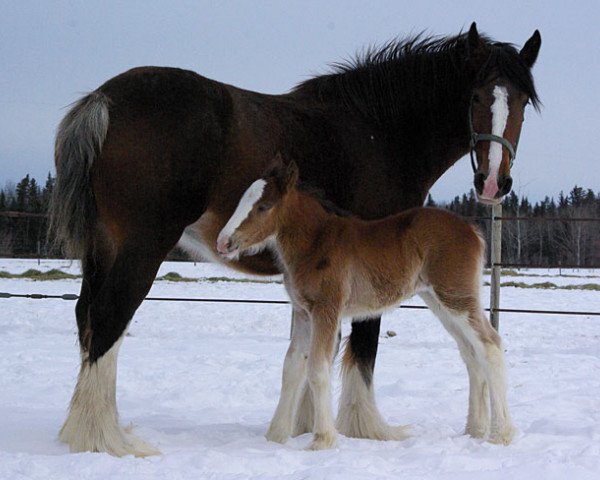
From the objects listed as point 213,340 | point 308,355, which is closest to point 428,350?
point 213,340

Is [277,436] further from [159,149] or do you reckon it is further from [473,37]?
[473,37]

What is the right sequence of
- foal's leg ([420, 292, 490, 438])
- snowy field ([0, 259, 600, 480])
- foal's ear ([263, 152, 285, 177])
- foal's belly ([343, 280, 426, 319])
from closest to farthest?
snowy field ([0, 259, 600, 480]) < foal's ear ([263, 152, 285, 177]) < foal's belly ([343, 280, 426, 319]) < foal's leg ([420, 292, 490, 438])

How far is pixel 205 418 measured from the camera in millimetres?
4984

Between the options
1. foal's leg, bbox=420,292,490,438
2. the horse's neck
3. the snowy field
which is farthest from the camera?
the horse's neck

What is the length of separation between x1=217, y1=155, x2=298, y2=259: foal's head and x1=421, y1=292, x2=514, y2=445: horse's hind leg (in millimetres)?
1083

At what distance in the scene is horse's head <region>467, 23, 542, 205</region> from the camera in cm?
397

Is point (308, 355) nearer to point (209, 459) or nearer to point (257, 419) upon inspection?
point (209, 459)

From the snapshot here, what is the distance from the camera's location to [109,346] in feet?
12.0

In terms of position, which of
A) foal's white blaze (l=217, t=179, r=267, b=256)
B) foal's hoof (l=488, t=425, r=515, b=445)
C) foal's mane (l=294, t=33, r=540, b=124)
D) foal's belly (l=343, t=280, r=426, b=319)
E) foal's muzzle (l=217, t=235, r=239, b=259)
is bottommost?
foal's hoof (l=488, t=425, r=515, b=445)

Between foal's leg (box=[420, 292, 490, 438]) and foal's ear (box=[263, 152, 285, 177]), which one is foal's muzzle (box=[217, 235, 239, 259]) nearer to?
foal's ear (box=[263, 152, 285, 177])

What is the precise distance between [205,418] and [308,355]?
1.39 m

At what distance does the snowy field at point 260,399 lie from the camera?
3.33 metres

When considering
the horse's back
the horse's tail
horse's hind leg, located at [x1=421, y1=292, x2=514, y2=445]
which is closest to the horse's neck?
horse's hind leg, located at [x1=421, y1=292, x2=514, y2=445]

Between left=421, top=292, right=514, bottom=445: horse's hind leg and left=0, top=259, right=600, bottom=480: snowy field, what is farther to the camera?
→ left=421, top=292, right=514, bottom=445: horse's hind leg
